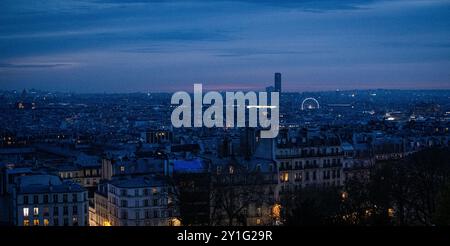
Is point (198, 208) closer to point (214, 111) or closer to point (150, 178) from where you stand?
point (150, 178)

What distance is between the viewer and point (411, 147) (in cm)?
3325

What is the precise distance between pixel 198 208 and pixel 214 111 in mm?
33207

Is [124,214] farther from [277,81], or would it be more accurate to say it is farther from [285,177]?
[277,81]

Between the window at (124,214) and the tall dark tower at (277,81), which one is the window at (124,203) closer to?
the window at (124,214)

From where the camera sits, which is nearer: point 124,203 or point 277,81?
point 124,203

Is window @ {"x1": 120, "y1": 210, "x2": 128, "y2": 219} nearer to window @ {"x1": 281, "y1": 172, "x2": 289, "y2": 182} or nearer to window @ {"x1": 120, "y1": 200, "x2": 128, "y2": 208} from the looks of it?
window @ {"x1": 120, "y1": 200, "x2": 128, "y2": 208}

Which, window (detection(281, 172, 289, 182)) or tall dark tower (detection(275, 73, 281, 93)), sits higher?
tall dark tower (detection(275, 73, 281, 93))

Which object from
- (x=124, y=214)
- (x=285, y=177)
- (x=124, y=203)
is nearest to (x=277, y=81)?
(x=285, y=177)

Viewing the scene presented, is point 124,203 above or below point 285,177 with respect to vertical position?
below

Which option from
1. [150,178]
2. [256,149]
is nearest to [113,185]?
[150,178]

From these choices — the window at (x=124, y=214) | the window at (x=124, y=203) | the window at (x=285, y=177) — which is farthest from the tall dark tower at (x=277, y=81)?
the window at (x=124, y=214)

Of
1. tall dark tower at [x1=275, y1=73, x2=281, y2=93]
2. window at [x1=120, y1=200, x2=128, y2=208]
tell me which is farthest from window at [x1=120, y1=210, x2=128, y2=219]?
tall dark tower at [x1=275, y1=73, x2=281, y2=93]

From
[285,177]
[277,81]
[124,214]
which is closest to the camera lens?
[124,214]

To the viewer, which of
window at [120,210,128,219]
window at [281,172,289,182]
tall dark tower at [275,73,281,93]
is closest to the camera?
window at [120,210,128,219]
